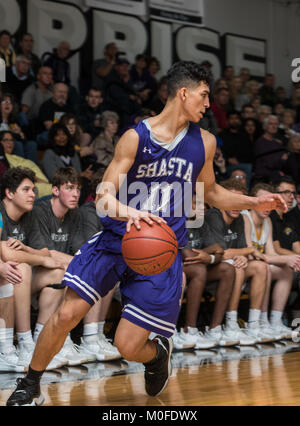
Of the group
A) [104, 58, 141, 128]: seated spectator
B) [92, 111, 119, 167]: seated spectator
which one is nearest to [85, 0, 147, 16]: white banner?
[104, 58, 141, 128]: seated spectator

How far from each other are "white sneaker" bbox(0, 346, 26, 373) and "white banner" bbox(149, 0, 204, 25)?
828cm

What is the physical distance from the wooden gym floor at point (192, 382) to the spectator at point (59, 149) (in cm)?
272

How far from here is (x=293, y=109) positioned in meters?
12.0

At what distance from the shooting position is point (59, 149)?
24.3 feet

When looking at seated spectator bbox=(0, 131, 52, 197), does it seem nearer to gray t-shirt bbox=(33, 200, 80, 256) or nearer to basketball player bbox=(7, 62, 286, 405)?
gray t-shirt bbox=(33, 200, 80, 256)

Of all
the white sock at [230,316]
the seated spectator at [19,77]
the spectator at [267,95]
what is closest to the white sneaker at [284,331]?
the white sock at [230,316]

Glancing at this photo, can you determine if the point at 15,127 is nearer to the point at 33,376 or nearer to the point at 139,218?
the point at 33,376

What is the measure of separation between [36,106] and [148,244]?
5948 millimetres

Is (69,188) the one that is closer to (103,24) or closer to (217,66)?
(103,24)

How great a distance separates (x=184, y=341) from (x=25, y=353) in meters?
1.56

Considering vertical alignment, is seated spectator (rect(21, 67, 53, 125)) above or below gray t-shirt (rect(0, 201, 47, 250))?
above

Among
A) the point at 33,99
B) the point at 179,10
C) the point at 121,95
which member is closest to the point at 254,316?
the point at 33,99

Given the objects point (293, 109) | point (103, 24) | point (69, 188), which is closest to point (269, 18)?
point (293, 109)

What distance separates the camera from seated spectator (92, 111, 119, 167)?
320 inches
